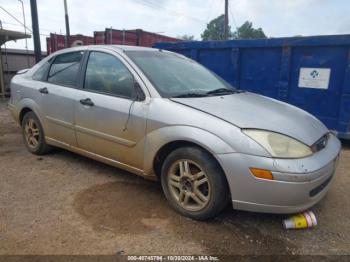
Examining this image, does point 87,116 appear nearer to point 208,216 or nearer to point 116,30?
point 208,216

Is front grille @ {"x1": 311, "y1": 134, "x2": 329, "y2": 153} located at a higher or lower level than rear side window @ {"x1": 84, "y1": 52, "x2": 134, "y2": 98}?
lower

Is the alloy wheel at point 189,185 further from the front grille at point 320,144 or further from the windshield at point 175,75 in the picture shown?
the front grille at point 320,144

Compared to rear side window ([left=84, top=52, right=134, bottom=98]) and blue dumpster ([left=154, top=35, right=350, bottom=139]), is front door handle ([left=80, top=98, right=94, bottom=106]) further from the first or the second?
blue dumpster ([left=154, top=35, right=350, bottom=139])

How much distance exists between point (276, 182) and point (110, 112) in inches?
74.9

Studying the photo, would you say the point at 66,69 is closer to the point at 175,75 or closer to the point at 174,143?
the point at 175,75

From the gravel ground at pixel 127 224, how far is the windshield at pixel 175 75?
1.20m

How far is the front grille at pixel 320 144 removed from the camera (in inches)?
113

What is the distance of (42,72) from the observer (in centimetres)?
474

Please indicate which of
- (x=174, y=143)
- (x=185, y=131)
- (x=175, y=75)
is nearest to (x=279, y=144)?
(x=185, y=131)

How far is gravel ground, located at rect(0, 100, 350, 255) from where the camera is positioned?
2660mm

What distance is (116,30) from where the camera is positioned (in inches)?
439

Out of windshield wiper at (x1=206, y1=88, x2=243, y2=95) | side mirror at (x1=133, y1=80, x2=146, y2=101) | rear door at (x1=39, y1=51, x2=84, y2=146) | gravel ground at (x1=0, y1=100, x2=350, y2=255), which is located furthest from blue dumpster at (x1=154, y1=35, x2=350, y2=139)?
side mirror at (x1=133, y1=80, x2=146, y2=101)

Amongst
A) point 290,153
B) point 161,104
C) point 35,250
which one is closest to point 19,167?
point 35,250

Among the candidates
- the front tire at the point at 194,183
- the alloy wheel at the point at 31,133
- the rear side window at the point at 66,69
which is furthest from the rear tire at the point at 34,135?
the front tire at the point at 194,183
